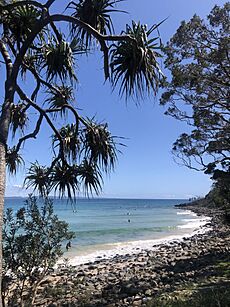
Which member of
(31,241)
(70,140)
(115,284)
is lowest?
(115,284)

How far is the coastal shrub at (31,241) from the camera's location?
18.4 feet

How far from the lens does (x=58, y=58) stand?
14.1ft

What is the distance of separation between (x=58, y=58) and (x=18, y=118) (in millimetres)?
1192

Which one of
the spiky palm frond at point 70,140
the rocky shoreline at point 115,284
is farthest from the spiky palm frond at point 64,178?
the rocky shoreline at point 115,284

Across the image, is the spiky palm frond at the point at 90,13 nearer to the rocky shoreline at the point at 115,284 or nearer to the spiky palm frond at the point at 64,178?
the spiky palm frond at the point at 64,178

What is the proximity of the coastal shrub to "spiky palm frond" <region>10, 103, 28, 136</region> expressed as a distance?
117 centimetres

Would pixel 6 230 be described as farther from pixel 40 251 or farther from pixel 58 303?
pixel 58 303

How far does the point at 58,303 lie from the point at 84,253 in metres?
11.9

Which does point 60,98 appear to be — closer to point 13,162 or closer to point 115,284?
point 13,162

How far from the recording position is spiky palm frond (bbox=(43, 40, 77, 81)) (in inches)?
169

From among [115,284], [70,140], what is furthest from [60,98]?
[115,284]

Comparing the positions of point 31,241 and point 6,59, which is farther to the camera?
point 31,241

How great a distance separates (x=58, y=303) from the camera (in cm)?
776

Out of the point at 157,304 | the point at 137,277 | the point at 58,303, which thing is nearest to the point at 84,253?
the point at 137,277
